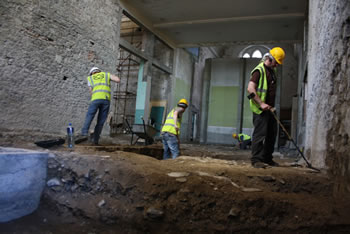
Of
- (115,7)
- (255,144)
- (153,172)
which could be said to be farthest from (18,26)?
(255,144)

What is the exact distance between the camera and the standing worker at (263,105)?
362 cm

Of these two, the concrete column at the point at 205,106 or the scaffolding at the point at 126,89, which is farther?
the concrete column at the point at 205,106

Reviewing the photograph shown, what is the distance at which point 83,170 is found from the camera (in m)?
2.84

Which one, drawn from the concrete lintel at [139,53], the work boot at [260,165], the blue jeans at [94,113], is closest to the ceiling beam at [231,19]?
the concrete lintel at [139,53]

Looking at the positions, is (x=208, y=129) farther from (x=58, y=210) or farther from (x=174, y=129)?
(x=58, y=210)

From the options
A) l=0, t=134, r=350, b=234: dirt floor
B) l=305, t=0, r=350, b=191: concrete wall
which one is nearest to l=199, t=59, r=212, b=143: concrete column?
l=305, t=0, r=350, b=191: concrete wall

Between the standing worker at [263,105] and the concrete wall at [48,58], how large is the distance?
16.0 ft

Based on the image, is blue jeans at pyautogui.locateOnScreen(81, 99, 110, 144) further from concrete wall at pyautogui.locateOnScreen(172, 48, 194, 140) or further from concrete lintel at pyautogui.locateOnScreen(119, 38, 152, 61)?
concrete wall at pyautogui.locateOnScreen(172, 48, 194, 140)

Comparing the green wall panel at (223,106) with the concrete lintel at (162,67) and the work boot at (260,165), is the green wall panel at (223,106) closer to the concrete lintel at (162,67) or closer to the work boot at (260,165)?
the concrete lintel at (162,67)

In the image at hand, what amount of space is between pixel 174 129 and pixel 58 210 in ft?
10.2

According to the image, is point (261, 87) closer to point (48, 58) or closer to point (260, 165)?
point (260, 165)

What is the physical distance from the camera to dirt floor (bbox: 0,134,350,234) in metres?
2.00

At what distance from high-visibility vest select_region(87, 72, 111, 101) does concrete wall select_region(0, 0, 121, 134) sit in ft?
4.67

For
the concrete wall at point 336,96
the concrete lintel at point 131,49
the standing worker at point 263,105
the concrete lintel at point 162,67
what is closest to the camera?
the concrete wall at point 336,96
